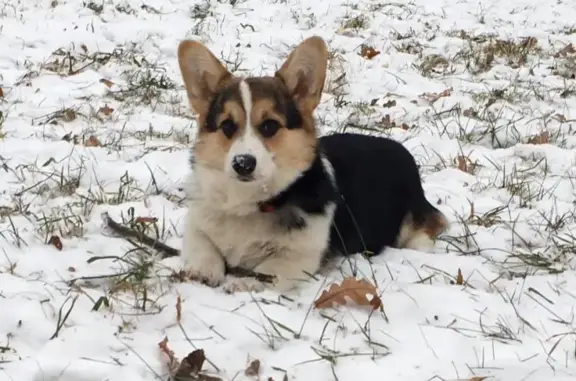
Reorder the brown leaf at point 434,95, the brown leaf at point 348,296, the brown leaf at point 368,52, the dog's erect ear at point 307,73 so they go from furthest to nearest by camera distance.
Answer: the brown leaf at point 368,52 < the brown leaf at point 434,95 < the dog's erect ear at point 307,73 < the brown leaf at point 348,296

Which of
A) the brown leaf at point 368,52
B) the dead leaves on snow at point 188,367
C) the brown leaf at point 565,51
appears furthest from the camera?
the brown leaf at point 565,51

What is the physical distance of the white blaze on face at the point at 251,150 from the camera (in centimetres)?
315

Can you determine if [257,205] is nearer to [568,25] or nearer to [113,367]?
[113,367]

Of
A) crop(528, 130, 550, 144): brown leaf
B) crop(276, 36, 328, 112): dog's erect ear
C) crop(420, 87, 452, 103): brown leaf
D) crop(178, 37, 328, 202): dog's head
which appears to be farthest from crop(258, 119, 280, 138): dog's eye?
crop(420, 87, 452, 103): brown leaf

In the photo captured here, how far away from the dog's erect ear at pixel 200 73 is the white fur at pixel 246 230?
7.7 inches

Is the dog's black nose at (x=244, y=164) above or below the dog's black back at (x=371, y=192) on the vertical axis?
above

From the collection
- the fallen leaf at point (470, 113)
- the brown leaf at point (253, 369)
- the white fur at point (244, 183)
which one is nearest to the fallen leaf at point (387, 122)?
the fallen leaf at point (470, 113)

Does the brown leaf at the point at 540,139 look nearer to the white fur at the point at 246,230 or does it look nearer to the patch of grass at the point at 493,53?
the patch of grass at the point at 493,53

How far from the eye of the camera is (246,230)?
337 centimetres

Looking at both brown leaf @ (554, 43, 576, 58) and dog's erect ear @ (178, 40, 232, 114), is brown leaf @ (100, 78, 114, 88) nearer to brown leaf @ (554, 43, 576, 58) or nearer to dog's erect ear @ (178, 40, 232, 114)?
dog's erect ear @ (178, 40, 232, 114)

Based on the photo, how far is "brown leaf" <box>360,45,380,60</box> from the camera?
7578 mm

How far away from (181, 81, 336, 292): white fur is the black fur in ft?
0.25

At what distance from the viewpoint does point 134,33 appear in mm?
7555

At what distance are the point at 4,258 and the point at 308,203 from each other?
1.34 metres
